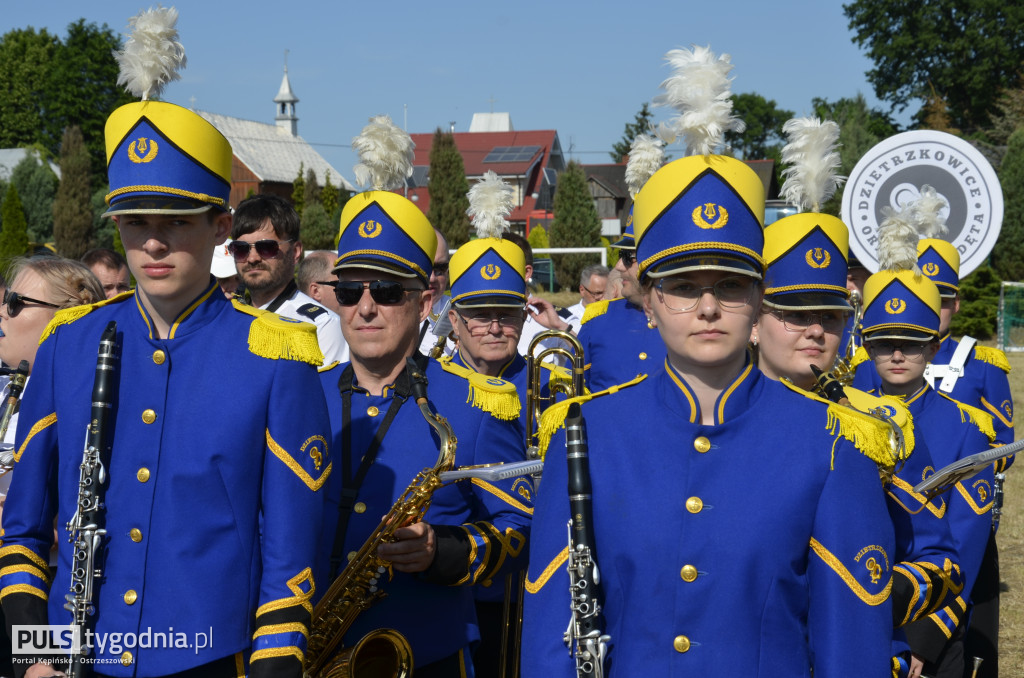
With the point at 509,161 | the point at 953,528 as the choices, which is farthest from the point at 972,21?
the point at 953,528

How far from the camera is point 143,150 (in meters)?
3.12

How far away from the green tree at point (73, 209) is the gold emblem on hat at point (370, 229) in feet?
151

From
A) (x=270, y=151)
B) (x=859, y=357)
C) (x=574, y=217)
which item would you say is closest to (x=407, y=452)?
(x=859, y=357)

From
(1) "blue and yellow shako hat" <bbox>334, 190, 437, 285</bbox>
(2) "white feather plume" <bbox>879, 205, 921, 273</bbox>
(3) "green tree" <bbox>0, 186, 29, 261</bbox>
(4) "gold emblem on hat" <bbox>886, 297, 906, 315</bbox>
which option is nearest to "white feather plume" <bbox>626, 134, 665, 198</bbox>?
(2) "white feather plume" <bbox>879, 205, 921, 273</bbox>

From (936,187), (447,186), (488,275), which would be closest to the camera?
(488,275)

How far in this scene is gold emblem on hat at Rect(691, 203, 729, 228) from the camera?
110 inches

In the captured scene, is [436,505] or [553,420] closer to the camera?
[553,420]

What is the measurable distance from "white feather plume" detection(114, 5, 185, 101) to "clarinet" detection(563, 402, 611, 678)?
5.45ft

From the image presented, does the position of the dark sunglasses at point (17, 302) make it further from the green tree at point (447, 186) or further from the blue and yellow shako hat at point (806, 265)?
the green tree at point (447, 186)

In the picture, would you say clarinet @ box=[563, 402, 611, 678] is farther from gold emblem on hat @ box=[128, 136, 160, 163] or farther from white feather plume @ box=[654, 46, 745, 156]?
gold emblem on hat @ box=[128, 136, 160, 163]

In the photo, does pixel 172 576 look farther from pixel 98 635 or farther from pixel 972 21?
pixel 972 21

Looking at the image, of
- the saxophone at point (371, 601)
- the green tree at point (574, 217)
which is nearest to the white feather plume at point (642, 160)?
the saxophone at point (371, 601)

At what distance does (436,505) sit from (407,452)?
0.21 meters

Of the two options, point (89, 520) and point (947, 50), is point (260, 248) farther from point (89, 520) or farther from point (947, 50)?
point (947, 50)
